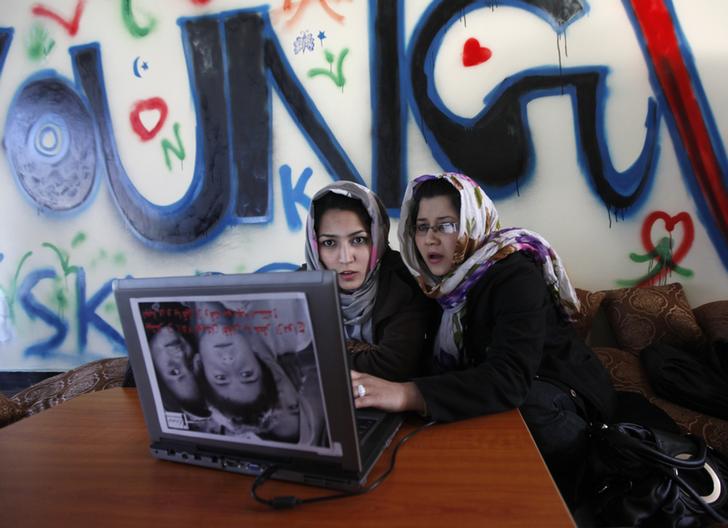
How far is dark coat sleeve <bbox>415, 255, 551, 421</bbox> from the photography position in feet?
2.39

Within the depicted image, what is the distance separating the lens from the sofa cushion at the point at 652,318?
1560mm

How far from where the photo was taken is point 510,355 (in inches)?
33.2

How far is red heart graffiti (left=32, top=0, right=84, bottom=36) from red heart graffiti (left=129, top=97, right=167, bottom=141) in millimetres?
528

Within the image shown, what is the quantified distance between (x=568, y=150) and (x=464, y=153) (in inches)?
16.7

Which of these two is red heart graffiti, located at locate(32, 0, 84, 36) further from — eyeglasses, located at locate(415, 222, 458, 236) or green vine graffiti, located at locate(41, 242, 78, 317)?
eyeglasses, located at locate(415, 222, 458, 236)

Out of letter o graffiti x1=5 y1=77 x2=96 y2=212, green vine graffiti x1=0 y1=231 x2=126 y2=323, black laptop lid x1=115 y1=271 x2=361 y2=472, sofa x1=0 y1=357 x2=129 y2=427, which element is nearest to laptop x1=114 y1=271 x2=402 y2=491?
black laptop lid x1=115 y1=271 x2=361 y2=472

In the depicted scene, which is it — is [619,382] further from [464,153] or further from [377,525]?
[377,525]

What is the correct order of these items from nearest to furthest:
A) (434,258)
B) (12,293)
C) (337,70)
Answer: (434,258)
(337,70)
(12,293)

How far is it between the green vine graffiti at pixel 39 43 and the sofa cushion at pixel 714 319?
10.5ft

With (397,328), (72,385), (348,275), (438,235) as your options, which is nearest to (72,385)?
(72,385)

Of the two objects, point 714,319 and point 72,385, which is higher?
point 714,319

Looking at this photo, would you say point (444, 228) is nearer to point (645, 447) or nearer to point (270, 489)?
point (645, 447)

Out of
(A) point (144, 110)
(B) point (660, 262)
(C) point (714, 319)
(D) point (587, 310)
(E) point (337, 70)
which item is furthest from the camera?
(A) point (144, 110)

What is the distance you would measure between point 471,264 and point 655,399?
0.85 meters
